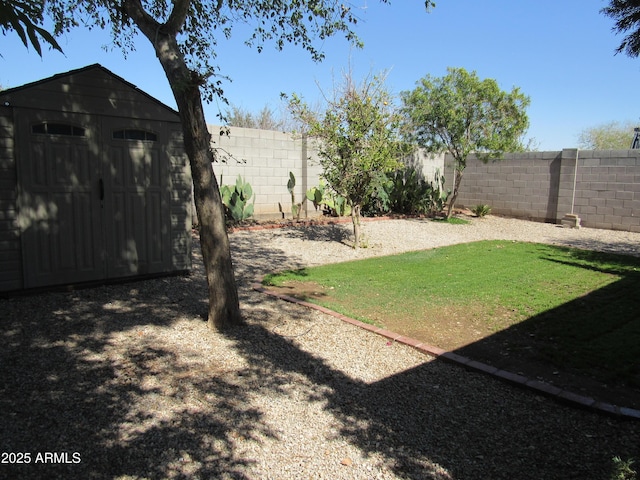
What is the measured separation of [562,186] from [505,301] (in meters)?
10.2

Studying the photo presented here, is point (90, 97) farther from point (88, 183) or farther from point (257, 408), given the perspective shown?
point (257, 408)

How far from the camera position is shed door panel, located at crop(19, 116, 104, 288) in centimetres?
577

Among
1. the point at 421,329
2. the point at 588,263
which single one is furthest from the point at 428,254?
the point at 421,329

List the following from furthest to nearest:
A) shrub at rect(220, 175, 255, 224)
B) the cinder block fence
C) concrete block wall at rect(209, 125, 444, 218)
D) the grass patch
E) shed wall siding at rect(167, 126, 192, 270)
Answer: the cinder block fence
concrete block wall at rect(209, 125, 444, 218)
shrub at rect(220, 175, 255, 224)
shed wall siding at rect(167, 126, 192, 270)
the grass patch

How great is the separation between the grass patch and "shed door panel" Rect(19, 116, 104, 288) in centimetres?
263

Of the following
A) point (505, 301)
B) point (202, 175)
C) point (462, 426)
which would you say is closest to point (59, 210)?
point (202, 175)

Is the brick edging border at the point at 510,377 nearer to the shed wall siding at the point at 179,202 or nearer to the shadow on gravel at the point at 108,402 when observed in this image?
the shadow on gravel at the point at 108,402

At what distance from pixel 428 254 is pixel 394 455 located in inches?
288

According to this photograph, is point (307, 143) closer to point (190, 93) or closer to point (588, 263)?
point (588, 263)

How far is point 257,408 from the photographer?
3449mm

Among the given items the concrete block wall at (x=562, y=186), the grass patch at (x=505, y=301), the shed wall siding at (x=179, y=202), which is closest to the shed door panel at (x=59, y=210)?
the shed wall siding at (x=179, y=202)

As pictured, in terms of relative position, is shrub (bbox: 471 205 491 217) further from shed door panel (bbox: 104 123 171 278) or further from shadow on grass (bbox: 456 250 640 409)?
shed door panel (bbox: 104 123 171 278)

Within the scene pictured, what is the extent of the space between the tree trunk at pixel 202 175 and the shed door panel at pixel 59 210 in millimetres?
2183

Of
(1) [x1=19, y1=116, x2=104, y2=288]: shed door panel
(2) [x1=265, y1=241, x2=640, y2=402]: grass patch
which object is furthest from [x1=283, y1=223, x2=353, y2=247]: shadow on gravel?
(1) [x1=19, y1=116, x2=104, y2=288]: shed door panel
